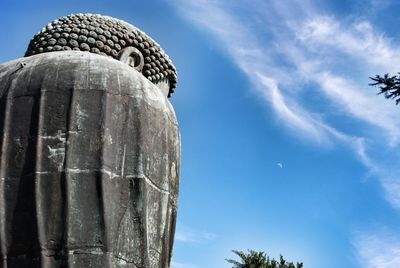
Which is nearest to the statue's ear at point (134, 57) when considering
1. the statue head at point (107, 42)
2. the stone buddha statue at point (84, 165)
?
the statue head at point (107, 42)

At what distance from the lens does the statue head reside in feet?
20.0

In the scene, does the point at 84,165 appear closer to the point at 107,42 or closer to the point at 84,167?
the point at 84,167

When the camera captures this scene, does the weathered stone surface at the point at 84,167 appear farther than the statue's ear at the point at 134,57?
No

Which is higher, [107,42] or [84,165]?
[107,42]

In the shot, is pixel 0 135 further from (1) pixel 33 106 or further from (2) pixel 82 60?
(2) pixel 82 60

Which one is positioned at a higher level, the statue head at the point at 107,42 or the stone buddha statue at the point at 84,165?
the statue head at the point at 107,42

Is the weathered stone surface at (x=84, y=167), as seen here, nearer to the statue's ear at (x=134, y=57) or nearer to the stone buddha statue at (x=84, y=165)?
the stone buddha statue at (x=84, y=165)

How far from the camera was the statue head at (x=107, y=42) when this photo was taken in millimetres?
6105

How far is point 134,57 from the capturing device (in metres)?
6.36

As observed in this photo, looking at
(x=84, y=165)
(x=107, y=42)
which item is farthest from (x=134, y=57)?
(x=84, y=165)

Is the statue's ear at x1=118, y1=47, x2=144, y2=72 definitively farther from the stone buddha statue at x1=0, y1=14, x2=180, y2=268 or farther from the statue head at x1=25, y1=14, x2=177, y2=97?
the stone buddha statue at x1=0, y1=14, x2=180, y2=268

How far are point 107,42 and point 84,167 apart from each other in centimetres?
175

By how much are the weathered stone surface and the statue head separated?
0.68 m

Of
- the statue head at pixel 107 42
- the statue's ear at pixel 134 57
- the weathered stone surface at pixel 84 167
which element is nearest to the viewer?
the weathered stone surface at pixel 84 167
